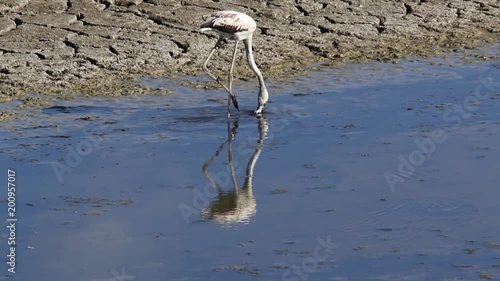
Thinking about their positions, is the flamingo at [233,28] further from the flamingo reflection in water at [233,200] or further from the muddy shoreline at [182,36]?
the muddy shoreline at [182,36]

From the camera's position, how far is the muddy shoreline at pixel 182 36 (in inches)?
380

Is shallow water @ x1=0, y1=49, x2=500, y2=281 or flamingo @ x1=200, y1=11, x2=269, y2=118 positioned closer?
shallow water @ x1=0, y1=49, x2=500, y2=281

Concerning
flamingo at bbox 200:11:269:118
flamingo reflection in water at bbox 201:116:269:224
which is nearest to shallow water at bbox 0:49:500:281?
flamingo reflection in water at bbox 201:116:269:224

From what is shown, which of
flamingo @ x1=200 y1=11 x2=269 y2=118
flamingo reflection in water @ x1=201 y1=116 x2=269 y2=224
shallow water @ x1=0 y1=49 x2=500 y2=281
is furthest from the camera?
flamingo @ x1=200 y1=11 x2=269 y2=118

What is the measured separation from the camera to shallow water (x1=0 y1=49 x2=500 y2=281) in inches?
239

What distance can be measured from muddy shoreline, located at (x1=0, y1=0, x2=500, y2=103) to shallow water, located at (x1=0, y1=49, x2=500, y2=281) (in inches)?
16.6

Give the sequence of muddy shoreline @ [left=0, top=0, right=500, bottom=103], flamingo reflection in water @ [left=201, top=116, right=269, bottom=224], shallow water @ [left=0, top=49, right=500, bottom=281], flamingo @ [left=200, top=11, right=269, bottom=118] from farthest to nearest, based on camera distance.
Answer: muddy shoreline @ [left=0, top=0, right=500, bottom=103]
flamingo @ [left=200, top=11, right=269, bottom=118]
flamingo reflection in water @ [left=201, top=116, right=269, bottom=224]
shallow water @ [left=0, top=49, right=500, bottom=281]

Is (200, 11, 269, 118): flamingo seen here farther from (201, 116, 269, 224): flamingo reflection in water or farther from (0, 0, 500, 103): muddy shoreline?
(0, 0, 500, 103): muddy shoreline

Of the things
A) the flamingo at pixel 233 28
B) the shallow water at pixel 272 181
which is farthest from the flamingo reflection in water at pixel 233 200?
the flamingo at pixel 233 28

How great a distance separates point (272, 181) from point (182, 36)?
352 cm

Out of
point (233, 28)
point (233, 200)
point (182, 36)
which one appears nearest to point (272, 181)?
point (233, 200)

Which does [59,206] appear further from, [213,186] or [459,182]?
[459,182]

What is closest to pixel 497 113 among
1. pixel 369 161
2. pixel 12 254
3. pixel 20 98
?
pixel 369 161

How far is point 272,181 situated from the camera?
739 centimetres
